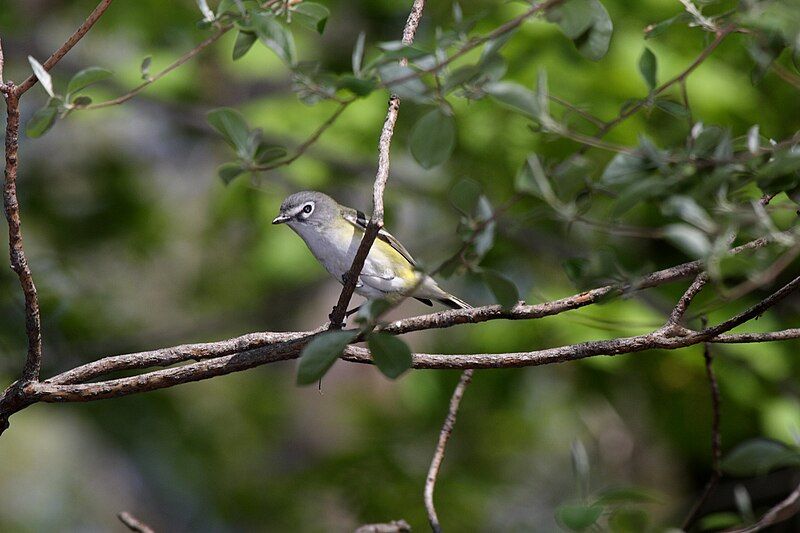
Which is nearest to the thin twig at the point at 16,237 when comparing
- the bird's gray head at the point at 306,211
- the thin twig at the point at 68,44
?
the thin twig at the point at 68,44

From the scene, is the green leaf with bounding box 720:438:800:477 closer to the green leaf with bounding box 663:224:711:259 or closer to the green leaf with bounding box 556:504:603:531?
the green leaf with bounding box 556:504:603:531

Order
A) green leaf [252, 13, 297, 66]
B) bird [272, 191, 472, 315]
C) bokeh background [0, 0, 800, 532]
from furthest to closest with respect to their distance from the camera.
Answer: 1. bokeh background [0, 0, 800, 532]
2. bird [272, 191, 472, 315]
3. green leaf [252, 13, 297, 66]

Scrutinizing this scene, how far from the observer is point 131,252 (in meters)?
6.26

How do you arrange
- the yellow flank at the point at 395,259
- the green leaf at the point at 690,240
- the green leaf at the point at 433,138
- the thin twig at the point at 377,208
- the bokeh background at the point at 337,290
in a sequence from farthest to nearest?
the bokeh background at the point at 337,290 → the yellow flank at the point at 395,259 → the thin twig at the point at 377,208 → the green leaf at the point at 433,138 → the green leaf at the point at 690,240

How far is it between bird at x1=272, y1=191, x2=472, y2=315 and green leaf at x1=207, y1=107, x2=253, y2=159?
1.77 metres

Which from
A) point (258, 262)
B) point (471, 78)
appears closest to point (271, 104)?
point (258, 262)

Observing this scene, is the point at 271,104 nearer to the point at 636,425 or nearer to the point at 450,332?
the point at 450,332

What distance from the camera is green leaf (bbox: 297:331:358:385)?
49.7 inches

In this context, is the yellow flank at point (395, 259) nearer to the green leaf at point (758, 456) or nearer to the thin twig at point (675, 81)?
the green leaf at point (758, 456)

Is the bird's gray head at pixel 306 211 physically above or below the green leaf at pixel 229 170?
below

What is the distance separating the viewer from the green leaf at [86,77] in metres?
1.51

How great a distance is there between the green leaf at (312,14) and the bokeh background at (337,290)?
4.90 ft

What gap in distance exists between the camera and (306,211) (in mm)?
3580

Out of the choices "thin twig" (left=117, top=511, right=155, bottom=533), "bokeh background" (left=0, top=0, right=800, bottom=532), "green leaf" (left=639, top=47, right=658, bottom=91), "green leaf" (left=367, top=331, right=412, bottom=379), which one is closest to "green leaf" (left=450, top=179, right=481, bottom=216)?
"green leaf" (left=367, top=331, right=412, bottom=379)
